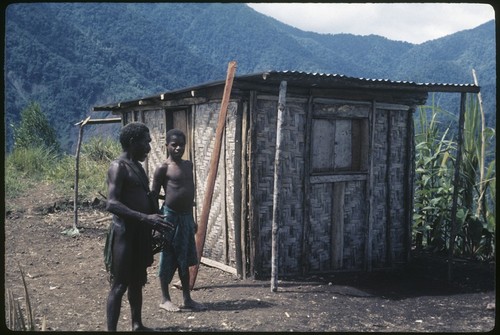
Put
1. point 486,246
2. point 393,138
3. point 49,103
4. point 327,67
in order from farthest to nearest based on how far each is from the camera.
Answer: point 327,67, point 49,103, point 486,246, point 393,138

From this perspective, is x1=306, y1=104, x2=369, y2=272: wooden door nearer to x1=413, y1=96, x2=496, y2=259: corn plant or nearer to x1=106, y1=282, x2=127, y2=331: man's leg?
x1=413, y1=96, x2=496, y2=259: corn plant

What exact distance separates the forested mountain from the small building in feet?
114

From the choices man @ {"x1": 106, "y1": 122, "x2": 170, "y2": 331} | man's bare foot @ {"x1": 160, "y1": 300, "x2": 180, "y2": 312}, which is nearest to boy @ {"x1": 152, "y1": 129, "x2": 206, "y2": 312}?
man's bare foot @ {"x1": 160, "y1": 300, "x2": 180, "y2": 312}

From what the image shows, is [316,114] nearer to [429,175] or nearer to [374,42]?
[429,175]

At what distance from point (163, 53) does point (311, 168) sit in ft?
298

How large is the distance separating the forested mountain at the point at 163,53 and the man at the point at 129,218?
120ft

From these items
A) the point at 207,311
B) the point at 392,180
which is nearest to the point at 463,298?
the point at 392,180

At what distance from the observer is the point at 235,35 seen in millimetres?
120750

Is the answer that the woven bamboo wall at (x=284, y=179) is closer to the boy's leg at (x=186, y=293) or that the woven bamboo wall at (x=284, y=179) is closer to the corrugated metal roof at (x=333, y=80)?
the corrugated metal roof at (x=333, y=80)

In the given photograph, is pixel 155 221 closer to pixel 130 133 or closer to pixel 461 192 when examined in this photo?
pixel 130 133

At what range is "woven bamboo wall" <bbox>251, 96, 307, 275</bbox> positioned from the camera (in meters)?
6.40

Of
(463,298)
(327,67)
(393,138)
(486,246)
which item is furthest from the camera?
(327,67)

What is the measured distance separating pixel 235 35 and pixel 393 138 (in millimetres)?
117556

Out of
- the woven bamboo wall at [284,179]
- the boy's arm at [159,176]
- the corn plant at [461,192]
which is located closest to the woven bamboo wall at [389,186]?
the corn plant at [461,192]
